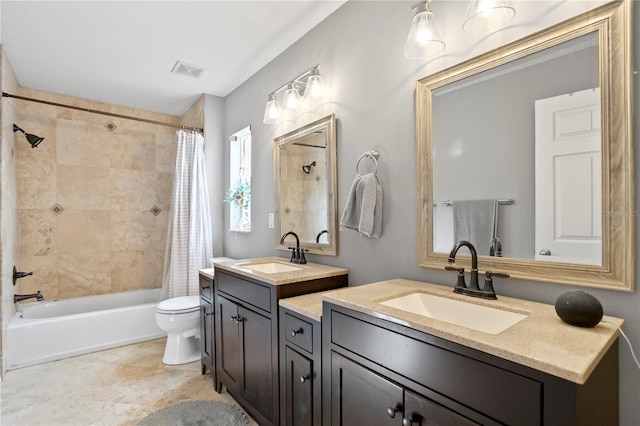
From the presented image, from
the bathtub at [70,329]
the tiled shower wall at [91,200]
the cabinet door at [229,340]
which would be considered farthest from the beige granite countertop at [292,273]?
the tiled shower wall at [91,200]

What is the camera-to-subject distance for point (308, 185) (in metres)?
2.19

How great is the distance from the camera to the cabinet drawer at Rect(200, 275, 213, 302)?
225 centimetres

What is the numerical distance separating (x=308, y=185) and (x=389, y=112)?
0.77 m

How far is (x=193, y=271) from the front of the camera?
3088 mm

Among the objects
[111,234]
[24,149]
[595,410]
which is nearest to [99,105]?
[24,149]

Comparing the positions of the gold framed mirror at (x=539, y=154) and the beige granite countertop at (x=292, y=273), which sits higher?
the gold framed mirror at (x=539, y=154)

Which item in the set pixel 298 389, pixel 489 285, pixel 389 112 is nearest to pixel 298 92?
pixel 389 112

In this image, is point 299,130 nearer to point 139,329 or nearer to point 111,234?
point 139,329

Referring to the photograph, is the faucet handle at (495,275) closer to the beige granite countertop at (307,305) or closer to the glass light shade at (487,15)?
the beige granite countertop at (307,305)

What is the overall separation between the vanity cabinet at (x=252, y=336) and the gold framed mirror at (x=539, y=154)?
0.75 metres

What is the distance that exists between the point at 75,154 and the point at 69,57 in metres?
1.21

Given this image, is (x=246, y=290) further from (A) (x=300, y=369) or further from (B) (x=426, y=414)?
(B) (x=426, y=414)

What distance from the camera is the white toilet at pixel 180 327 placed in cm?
256

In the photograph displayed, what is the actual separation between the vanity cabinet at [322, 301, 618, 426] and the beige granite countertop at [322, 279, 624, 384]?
0.08ft
